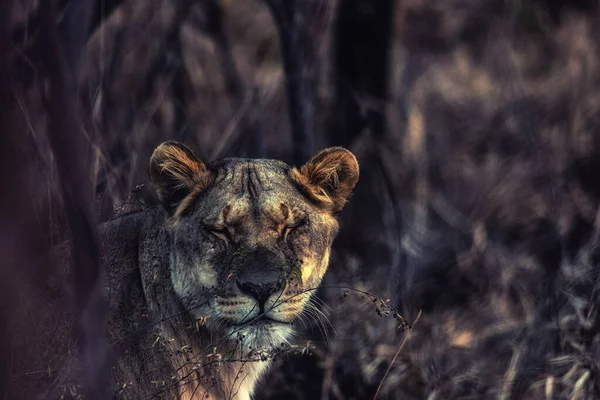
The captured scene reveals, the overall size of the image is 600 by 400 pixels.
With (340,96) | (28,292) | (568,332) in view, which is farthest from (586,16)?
(28,292)

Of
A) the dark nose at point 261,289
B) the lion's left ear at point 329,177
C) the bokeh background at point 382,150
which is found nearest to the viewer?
the bokeh background at point 382,150

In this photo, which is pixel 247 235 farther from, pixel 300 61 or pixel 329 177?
pixel 300 61

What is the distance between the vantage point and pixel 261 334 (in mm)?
4801

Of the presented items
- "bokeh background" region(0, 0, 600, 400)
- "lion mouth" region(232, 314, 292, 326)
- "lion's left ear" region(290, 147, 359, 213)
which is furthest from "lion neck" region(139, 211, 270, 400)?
"lion's left ear" region(290, 147, 359, 213)

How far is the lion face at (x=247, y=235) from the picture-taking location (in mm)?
4762

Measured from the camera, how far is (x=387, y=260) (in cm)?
826

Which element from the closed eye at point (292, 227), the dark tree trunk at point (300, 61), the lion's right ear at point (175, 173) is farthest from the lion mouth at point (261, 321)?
the dark tree trunk at point (300, 61)

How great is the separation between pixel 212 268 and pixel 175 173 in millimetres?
496

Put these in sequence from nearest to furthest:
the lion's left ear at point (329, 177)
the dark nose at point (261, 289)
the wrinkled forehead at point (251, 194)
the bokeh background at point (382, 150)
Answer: the bokeh background at point (382, 150), the dark nose at point (261, 289), the wrinkled forehead at point (251, 194), the lion's left ear at point (329, 177)

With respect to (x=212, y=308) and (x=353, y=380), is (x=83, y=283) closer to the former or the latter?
(x=212, y=308)

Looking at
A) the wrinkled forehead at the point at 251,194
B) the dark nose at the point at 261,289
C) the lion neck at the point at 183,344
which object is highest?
the wrinkled forehead at the point at 251,194

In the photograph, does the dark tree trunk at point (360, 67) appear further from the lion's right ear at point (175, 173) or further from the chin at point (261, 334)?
the chin at point (261, 334)

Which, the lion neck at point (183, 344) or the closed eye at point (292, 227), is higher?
the closed eye at point (292, 227)

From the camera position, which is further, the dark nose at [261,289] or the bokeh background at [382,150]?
the dark nose at [261,289]
